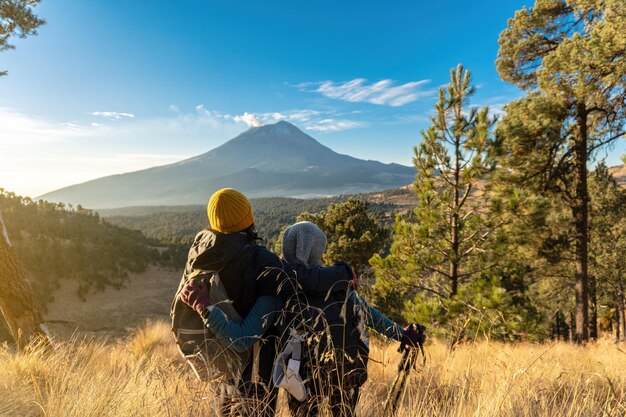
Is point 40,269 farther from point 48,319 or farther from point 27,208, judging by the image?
point 27,208

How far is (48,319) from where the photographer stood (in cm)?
1290

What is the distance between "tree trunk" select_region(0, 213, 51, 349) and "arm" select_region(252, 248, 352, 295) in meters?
3.54

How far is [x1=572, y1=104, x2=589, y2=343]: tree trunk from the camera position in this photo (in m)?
7.61

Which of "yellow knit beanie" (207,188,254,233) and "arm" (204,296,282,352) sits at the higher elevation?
"yellow knit beanie" (207,188,254,233)

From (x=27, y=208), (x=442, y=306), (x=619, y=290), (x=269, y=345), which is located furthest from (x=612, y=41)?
(x=27, y=208)

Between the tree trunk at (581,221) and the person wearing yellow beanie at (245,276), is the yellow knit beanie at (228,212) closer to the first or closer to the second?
the person wearing yellow beanie at (245,276)

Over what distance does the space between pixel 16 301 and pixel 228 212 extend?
12.0ft

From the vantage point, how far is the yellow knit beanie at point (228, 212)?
168cm

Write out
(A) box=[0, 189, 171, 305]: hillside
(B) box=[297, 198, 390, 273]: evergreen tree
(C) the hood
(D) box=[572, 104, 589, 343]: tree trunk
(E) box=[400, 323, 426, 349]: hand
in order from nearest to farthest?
(C) the hood < (E) box=[400, 323, 426, 349]: hand < (D) box=[572, 104, 589, 343]: tree trunk < (B) box=[297, 198, 390, 273]: evergreen tree < (A) box=[0, 189, 171, 305]: hillside

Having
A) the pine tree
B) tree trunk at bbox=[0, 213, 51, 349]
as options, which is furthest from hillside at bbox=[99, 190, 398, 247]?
tree trunk at bbox=[0, 213, 51, 349]

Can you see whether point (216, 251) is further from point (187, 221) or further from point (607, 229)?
point (187, 221)

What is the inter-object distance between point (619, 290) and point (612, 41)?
564 inches

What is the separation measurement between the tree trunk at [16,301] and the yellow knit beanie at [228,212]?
11.2 ft

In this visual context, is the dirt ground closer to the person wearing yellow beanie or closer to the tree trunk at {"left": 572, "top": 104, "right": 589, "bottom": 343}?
the person wearing yellow beanie
